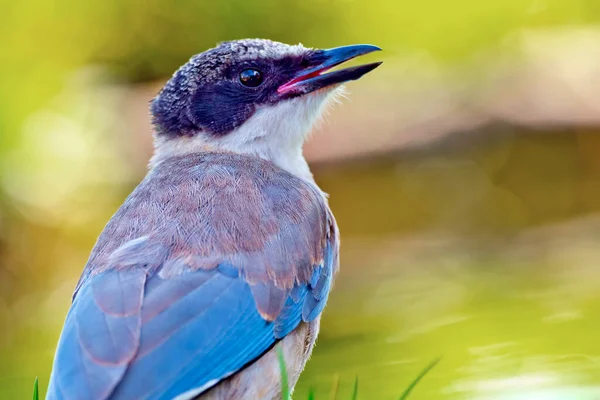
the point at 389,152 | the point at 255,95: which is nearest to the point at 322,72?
the point at 255,95

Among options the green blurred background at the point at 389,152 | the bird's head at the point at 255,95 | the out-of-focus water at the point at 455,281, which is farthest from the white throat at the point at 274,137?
the green blurred background at the point at 389,152

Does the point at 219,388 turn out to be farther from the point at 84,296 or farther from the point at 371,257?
the point at 371,257

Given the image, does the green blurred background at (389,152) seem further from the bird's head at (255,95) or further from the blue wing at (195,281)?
the blue wing at (195,281)

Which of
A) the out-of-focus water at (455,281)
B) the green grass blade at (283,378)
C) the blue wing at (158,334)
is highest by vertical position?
the blue wing at (158,334)

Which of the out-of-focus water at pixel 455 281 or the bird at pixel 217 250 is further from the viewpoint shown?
the out-of-focus water at pixel 455 281

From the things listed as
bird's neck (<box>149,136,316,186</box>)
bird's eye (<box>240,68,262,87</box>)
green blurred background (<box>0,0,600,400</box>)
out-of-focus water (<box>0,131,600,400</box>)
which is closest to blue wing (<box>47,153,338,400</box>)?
bird's neck (<box>149,136,316,186</box>)

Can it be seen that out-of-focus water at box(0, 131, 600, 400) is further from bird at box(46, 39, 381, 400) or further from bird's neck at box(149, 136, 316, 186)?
bird at box(46, 39, 381, 400)

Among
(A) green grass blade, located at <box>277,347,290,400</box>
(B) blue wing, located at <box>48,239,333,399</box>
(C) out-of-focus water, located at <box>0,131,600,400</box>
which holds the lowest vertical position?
(C) out-of-focus water, located at <box>0,131,600,400</box>
